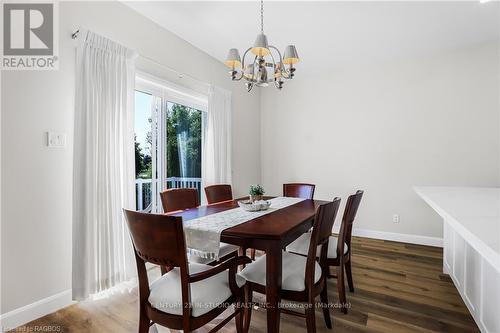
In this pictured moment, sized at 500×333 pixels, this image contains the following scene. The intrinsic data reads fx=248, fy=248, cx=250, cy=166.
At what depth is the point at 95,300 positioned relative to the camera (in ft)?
6.81

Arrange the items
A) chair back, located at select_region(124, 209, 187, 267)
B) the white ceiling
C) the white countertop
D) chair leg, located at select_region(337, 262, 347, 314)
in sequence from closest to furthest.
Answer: the white countertop → chair back, located at select_region(124, 209, 187, 267) → chair leg, located at select_region(337, 262, 347, 314) → the white ceiling

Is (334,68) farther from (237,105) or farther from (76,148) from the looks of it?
(76,148)

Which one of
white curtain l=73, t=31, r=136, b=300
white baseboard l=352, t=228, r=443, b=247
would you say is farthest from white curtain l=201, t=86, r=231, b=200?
white baseboard l=352, t=228, r=443, b=247

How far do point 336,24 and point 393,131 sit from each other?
5.93 ft

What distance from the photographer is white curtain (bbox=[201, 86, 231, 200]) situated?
342 cm

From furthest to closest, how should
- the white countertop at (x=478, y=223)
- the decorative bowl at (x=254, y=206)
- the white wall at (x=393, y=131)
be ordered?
1. the white wall at (x=393, y=131)
2. the decorative bowl at (x=254, y=206)
3. the white countertop at (x=478, y=223)

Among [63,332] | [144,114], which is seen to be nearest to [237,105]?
[144,114]

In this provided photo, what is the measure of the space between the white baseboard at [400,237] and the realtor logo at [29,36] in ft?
13.8

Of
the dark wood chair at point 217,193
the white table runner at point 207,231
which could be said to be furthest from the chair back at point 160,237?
the dark wood chair at point 217,193

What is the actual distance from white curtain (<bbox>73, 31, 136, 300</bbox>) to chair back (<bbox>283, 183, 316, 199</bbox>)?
181cm

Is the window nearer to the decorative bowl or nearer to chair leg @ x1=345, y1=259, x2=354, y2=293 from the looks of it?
the decorative bowl

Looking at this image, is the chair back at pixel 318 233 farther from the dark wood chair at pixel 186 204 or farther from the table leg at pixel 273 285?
the dark wood chair at pixel 186 204

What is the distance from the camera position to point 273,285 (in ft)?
4.45

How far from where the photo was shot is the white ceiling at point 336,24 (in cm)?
239
